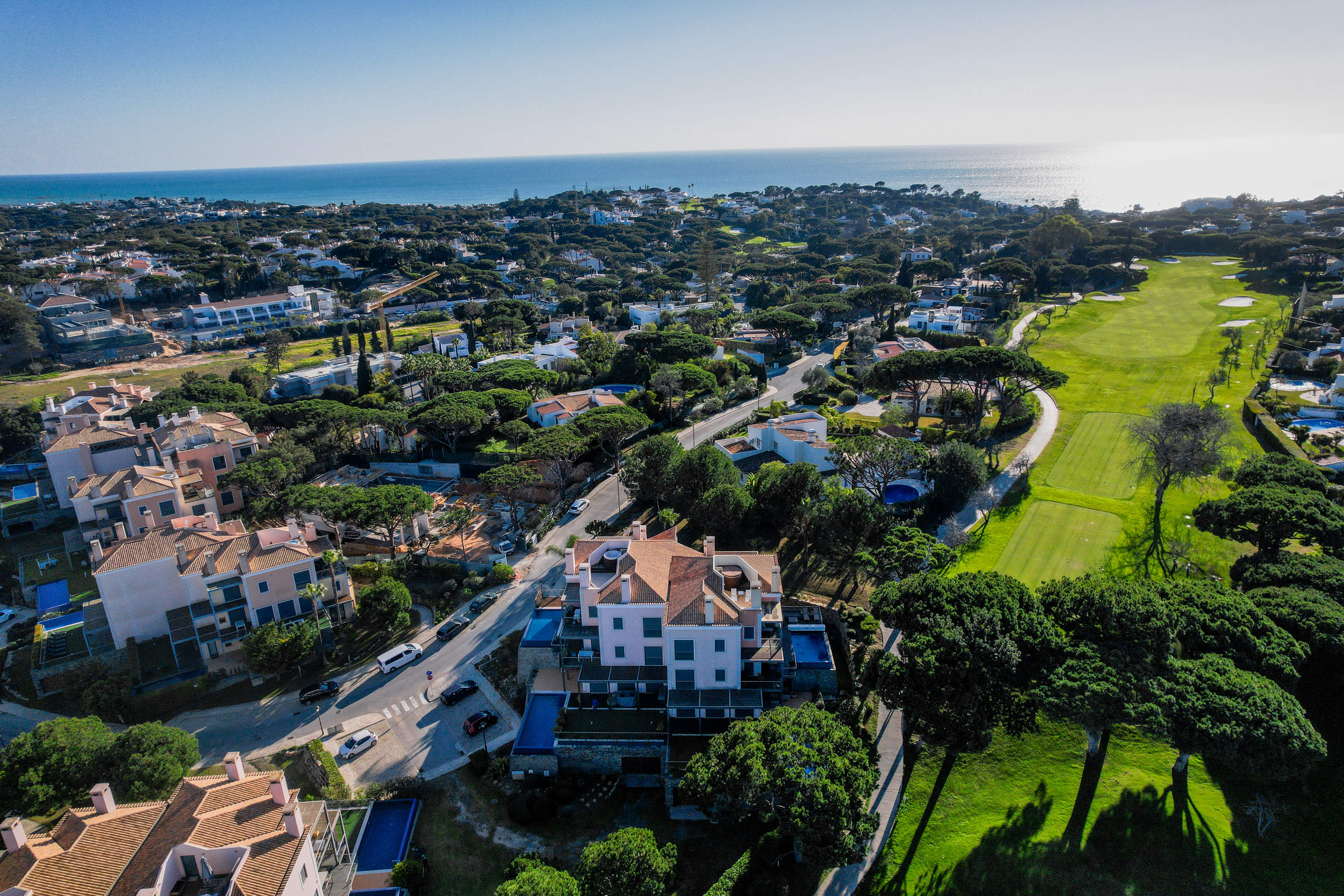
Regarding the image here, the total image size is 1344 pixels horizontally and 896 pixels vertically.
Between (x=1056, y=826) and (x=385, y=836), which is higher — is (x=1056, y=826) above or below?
above

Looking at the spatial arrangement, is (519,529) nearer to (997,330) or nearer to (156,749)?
(156,749)

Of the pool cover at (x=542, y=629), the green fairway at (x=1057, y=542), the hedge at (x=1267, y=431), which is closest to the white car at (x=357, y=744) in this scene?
the pool cover at (x=542, y=629)

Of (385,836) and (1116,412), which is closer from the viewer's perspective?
(385,836)

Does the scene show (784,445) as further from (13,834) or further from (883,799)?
(13,834)

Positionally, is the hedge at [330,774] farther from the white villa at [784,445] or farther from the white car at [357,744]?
the white villa at [784,445]

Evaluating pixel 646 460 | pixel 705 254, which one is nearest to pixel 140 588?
pixel 646 460

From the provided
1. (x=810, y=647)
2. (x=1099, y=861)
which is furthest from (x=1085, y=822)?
(x=810, y=647)
